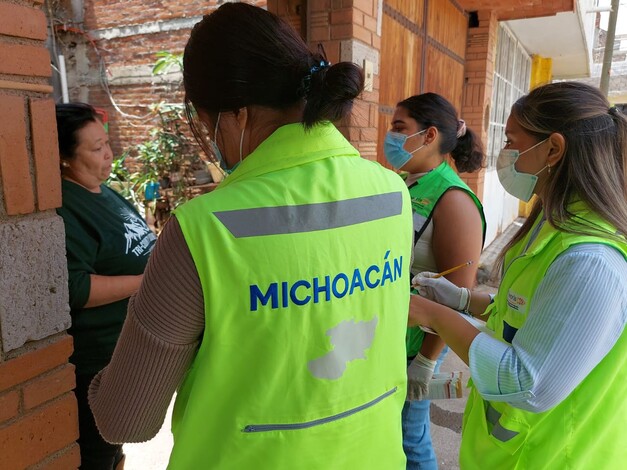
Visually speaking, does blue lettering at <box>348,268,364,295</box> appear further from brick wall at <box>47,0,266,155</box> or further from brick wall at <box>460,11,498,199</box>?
brick wall at <box>47,0,266,155</box>

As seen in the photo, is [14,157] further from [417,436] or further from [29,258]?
[417,436]

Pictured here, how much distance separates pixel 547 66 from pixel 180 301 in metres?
13.0

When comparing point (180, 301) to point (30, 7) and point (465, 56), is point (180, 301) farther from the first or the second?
point (465, 56)

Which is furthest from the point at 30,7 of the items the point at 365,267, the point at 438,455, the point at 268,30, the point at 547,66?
the point at 547,66

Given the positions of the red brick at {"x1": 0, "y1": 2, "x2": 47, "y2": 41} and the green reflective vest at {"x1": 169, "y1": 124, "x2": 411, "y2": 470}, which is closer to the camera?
the green reflective vest at {"x1": 169, "y1": 124, "x2": 411, "y2": 470}

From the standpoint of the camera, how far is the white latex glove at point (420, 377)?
1938mm

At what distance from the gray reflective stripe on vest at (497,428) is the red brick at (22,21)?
4.80 feet

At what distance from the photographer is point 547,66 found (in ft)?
38.1

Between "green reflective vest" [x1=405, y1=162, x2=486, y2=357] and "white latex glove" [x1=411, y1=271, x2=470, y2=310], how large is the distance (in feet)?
0.80

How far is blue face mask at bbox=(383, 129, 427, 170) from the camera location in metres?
2.26

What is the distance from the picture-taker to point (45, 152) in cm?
114

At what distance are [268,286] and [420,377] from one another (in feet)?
4.49

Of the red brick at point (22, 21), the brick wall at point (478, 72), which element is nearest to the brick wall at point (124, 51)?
the brick wall at point (478, 72)

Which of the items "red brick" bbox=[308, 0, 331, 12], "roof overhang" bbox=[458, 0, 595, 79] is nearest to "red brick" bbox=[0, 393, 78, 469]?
"red brick" bbox=[308, 0, 331, 12]
